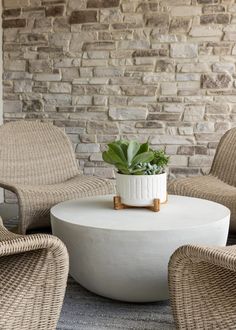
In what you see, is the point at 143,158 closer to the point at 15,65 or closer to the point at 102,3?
the point at 102,3

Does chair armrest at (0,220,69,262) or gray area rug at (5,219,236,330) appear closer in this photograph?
chair armrest at (0,220,69,262)

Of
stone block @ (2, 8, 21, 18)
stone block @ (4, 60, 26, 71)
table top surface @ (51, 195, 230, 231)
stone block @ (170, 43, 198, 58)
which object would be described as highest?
stone block @ (2, 8, 21, 18)

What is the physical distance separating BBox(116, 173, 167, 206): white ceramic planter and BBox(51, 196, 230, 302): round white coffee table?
96 mm

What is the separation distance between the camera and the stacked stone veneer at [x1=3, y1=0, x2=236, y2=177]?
3.99 meters

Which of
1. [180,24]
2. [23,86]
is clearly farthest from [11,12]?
[180,24]

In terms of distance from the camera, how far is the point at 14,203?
4.46 meters

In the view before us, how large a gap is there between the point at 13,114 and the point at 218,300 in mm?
3245

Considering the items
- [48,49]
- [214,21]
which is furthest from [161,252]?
[48,49]

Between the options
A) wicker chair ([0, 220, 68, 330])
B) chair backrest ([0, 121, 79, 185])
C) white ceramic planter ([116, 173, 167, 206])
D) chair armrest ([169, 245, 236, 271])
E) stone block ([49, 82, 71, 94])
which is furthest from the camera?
stone block ([49, 82, 71, 94])

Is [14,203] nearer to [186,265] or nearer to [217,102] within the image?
[217,102]

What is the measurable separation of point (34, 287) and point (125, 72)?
2.82 meters

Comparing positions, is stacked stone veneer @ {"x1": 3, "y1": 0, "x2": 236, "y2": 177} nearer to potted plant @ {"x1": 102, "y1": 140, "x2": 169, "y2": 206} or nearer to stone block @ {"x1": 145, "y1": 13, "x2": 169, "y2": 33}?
stone block @ {"x1": 145, "y1": 13, "x2": 169, "y2": 33}

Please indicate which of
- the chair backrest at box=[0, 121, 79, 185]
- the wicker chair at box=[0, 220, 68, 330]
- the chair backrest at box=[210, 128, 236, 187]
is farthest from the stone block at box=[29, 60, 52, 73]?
the wicker chair at box=[0, 220, 68, 330]

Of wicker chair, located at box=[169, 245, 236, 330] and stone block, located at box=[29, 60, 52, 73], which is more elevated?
stone block, located at box=[29, 60, 52, 73]
